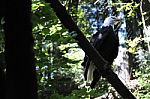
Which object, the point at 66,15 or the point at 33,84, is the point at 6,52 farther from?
the point at 66,15

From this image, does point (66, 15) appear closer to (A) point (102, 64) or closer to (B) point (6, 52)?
(A) point (102, 64)

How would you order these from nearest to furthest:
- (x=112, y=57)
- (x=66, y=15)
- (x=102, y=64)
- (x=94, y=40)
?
(x=66, y=15) → (x=102, y=64) → (x=94, y=40) → (x=112, y=57)

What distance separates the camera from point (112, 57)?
456 centimetres

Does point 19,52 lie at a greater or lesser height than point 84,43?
greater

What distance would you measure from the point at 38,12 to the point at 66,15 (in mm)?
200

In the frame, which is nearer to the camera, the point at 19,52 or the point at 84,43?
the point at 19,52

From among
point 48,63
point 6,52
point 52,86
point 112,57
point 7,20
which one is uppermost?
point 7,20

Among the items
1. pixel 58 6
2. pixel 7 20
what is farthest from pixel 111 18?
pixel 7 20

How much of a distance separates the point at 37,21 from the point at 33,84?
737 mm

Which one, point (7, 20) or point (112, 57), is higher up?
point (7, 20)

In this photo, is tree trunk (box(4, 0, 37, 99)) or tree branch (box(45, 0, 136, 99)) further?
tree branch (box(45, 0, 136, 99))

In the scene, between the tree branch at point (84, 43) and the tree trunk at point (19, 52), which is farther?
the tree branch at point (84, 43)

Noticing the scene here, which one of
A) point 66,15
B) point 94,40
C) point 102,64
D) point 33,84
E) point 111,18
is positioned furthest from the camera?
point 111,18

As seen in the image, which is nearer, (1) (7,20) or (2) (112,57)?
(1) (7,20)
